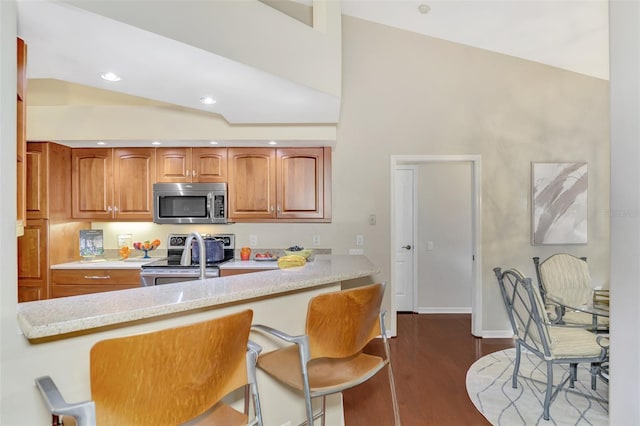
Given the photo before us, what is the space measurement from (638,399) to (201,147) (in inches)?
152

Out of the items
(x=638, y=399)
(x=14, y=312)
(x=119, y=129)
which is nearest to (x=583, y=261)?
(x=638, y=399)

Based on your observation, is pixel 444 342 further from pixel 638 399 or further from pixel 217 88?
pixel 217 88

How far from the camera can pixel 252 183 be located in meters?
3.88

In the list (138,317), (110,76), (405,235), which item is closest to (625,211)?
(138,317)

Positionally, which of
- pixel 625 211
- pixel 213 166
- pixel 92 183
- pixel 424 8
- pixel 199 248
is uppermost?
pixel 424 8

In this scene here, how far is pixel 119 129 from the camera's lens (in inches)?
138

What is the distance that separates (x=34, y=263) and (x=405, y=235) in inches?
173

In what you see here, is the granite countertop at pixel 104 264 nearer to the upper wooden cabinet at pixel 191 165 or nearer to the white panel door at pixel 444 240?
the upper wooden cabinet at pixel 191 165

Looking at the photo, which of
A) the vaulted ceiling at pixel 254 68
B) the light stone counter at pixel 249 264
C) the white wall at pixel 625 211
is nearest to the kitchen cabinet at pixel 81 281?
the light stone counter at pixel 249 264

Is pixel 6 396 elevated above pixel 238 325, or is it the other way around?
pixel 238 325

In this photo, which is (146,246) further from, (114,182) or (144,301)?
(144,301)

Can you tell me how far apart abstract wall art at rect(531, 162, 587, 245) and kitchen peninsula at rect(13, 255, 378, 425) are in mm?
3037

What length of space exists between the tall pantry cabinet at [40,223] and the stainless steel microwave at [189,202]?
0.97 m

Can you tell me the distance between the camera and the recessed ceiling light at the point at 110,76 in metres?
2.10
